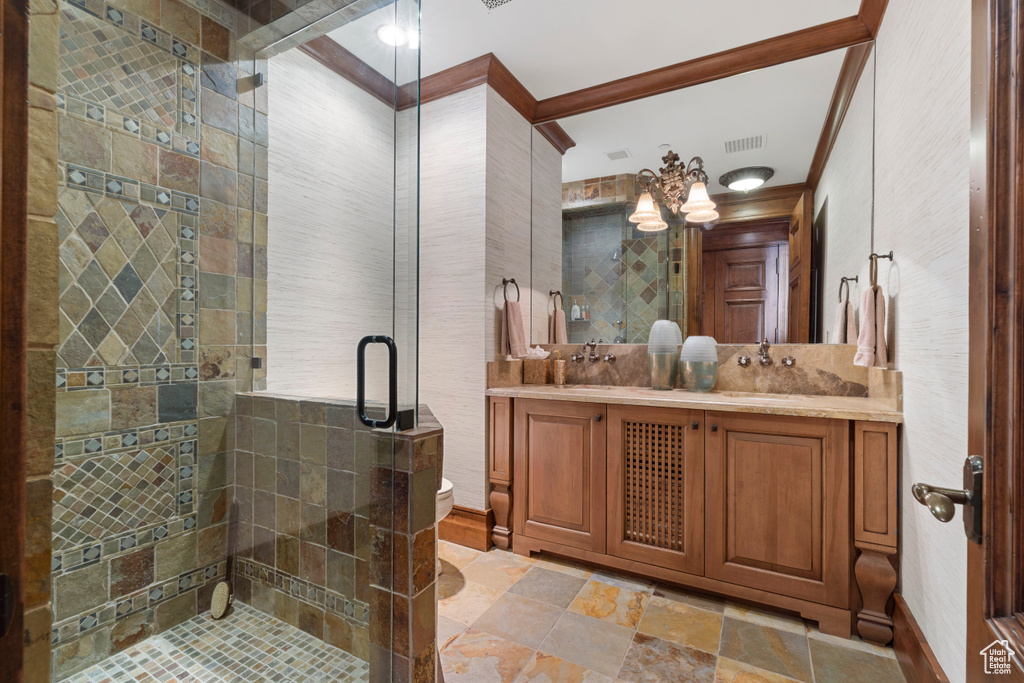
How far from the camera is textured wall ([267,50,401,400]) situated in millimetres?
1255

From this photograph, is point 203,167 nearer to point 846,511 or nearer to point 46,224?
point 46,224

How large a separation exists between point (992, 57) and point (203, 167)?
1913 mm

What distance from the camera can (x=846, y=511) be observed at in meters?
1.68

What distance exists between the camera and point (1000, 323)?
57cm

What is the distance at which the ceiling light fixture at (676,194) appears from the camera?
244cm

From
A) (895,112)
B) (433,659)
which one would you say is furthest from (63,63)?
(895,112)

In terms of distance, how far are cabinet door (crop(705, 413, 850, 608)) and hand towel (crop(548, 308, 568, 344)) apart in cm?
Answer: 109

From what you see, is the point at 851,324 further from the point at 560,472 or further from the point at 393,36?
the point at 393,36

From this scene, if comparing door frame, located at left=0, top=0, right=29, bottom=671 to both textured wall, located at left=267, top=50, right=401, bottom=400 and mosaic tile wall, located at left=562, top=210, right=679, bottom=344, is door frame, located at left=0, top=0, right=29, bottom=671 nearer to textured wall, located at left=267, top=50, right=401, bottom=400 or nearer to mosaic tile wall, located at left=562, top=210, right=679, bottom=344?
textured wall, located at left=267, top=50, right=401, bottom=400

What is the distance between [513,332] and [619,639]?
150cm

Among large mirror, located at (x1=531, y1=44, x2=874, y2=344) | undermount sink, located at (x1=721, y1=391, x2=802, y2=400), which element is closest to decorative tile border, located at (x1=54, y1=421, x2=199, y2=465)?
large mirror, located at (x1=531, y1=44, x2=874, y2=344)

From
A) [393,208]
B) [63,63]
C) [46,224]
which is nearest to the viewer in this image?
[46,224]

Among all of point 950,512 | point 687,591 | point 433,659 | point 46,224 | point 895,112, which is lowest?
point 687,591

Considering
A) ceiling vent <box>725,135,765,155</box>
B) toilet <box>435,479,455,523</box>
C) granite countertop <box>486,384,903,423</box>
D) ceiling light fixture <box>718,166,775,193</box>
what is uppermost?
ceiling vent <box>725,135,765,155</box>
